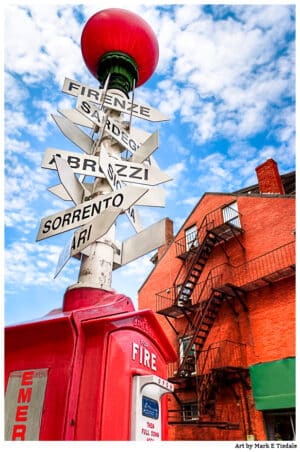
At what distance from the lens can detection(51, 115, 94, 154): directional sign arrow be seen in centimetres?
465

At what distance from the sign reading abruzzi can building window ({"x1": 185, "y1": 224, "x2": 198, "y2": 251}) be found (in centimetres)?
1166

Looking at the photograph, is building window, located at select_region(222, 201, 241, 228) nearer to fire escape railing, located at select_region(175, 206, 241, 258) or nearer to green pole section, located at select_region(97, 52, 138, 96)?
fire escape railing, located at select_region(175, 206, 241, 258)

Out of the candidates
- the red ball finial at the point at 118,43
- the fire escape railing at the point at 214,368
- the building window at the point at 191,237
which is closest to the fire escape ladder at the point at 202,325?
the fire escape railing at the point at 214,368

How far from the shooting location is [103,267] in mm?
3887

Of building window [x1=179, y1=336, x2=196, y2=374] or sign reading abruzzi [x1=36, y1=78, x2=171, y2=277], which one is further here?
building window [x1=179, y1=336, x2=196, y2=374]

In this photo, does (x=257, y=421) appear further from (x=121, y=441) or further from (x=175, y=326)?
(x=121, y=441)

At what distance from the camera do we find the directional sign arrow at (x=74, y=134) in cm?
465

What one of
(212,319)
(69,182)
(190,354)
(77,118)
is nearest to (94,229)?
(69,182)

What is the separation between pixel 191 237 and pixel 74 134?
1312 centimetres

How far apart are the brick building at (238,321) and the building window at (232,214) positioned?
0.05 meters

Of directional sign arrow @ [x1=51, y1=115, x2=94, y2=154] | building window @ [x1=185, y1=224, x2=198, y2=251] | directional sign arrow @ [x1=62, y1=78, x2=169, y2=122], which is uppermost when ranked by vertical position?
building window @ [x1=185, y1=224, x2=198, y2=251]

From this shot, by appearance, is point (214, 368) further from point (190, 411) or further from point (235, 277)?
point (235, 277)

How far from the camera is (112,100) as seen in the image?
205 inches

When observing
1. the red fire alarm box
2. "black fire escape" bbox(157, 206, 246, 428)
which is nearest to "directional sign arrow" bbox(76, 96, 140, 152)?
the red fire alarm box
